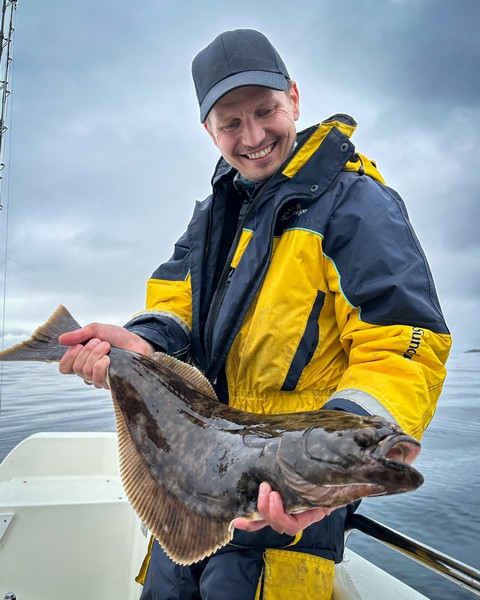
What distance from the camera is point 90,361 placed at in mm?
2404

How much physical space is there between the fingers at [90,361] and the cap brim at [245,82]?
1509 millimetres

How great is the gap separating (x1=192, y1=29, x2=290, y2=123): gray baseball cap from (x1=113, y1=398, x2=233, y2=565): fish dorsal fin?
1.91 metres

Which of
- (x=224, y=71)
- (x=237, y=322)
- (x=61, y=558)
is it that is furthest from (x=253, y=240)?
(x=61, y=558)

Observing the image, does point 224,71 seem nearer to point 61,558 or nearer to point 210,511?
point 210,511

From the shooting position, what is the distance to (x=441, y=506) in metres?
6.44

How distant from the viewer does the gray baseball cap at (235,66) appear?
8.85 ft

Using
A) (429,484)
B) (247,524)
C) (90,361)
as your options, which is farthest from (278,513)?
(429,484)

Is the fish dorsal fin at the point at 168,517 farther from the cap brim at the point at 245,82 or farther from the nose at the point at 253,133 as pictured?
the cap brim at the point at 245,82

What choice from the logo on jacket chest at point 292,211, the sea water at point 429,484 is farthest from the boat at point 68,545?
the logo on jacket chest at point 292,211

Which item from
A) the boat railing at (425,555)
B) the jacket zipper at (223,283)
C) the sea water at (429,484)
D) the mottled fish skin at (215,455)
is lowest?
the sea water at (429,484)

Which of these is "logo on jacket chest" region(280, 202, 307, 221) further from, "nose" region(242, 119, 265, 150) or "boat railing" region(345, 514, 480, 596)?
"boat railing" region(345, 514, 480, 596)

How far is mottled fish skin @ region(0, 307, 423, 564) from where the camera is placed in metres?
1.51

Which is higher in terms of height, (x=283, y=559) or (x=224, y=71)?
(x=224, y=71)

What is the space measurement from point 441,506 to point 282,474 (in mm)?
5840
